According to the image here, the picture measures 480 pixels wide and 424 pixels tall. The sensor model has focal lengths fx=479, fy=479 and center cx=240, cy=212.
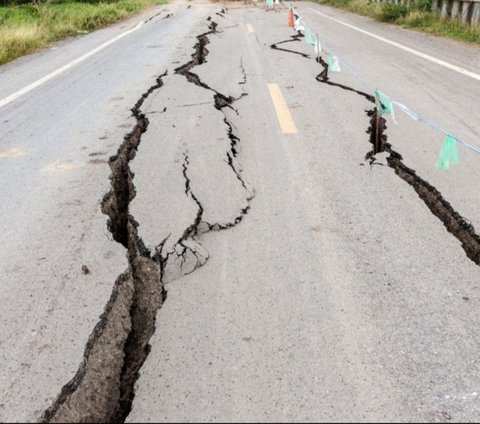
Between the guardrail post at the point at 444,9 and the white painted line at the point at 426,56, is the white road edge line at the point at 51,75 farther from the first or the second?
the guardrail post at the point at 444,9

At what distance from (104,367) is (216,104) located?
4.21m

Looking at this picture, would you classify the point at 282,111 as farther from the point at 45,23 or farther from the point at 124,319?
the point at 45,23

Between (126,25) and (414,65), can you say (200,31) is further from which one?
(414,65)

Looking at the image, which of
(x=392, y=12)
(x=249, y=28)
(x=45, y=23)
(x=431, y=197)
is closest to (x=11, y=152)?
(x=431, y=197)

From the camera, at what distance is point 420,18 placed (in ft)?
40.3

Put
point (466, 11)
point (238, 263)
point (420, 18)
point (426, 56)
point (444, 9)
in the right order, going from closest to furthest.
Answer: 1. point (238, 263)
2. point (426, 56)
3. point (466, 11)
4. point (444, 9)
5. point (420, 18)

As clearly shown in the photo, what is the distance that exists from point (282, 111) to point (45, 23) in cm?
1085

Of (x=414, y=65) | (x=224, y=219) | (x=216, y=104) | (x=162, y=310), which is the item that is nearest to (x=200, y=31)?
(x=414, y=65)

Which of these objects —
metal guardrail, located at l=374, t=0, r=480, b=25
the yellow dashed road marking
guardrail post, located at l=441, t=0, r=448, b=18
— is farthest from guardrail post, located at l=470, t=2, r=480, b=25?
the yellow dashed road marking

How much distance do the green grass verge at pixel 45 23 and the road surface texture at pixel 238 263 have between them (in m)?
5.83

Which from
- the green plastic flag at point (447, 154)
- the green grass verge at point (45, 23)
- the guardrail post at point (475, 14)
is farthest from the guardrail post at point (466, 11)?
the green grass verge at point (45, 23)

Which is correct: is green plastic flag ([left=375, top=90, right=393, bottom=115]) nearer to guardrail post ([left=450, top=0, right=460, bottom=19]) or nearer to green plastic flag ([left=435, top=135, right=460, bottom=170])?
green plastic flag ([left=435, top=135, right=460, bottom=170])

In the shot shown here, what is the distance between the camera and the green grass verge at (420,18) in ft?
32.9

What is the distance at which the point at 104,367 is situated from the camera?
1979 mm
